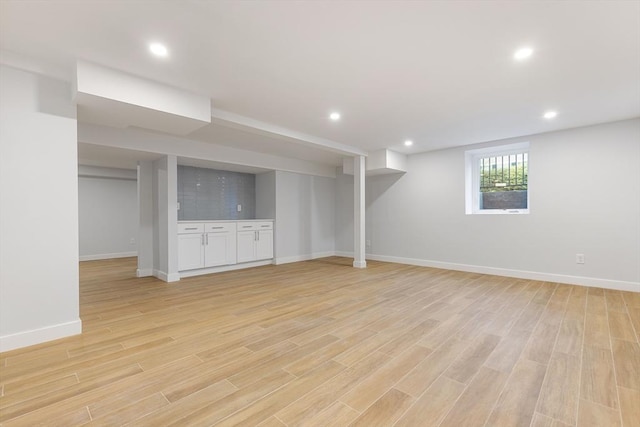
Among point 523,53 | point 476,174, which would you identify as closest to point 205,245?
point 523,53

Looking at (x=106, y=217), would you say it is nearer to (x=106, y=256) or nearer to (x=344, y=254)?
(x=106, y=256)

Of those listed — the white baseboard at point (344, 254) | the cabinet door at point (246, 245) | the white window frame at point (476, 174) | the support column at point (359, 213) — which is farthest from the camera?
the white baseboard at point (344, 254)

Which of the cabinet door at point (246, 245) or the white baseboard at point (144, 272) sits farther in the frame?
the cabinet door at point (246, 245)

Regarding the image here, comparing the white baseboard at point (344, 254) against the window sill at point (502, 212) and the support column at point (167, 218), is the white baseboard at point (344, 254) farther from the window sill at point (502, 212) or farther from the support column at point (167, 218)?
the support column at point (167, 218)

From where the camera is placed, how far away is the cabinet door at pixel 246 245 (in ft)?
18.2

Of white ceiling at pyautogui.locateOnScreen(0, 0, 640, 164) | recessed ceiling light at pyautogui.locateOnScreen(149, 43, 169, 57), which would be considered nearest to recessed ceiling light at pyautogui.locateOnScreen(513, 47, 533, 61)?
white ceiling at pyautogui.locateOnScreen(0, 0, 640, 164)

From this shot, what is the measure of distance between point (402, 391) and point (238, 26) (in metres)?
2.58

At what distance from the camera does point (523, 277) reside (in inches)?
183

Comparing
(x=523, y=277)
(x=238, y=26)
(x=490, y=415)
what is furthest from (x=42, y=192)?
(x=523, y=277)

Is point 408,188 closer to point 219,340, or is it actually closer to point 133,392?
point 219,340

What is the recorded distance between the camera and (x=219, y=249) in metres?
5.22

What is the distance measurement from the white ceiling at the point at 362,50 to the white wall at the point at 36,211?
33 centimetres

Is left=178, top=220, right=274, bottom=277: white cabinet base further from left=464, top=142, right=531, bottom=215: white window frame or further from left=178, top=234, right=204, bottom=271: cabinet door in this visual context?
left=464, top=142, right=531, bottom=215: white window frame

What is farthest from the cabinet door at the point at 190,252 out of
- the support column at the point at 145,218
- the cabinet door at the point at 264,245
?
the cabinet door at the point at 264,245
